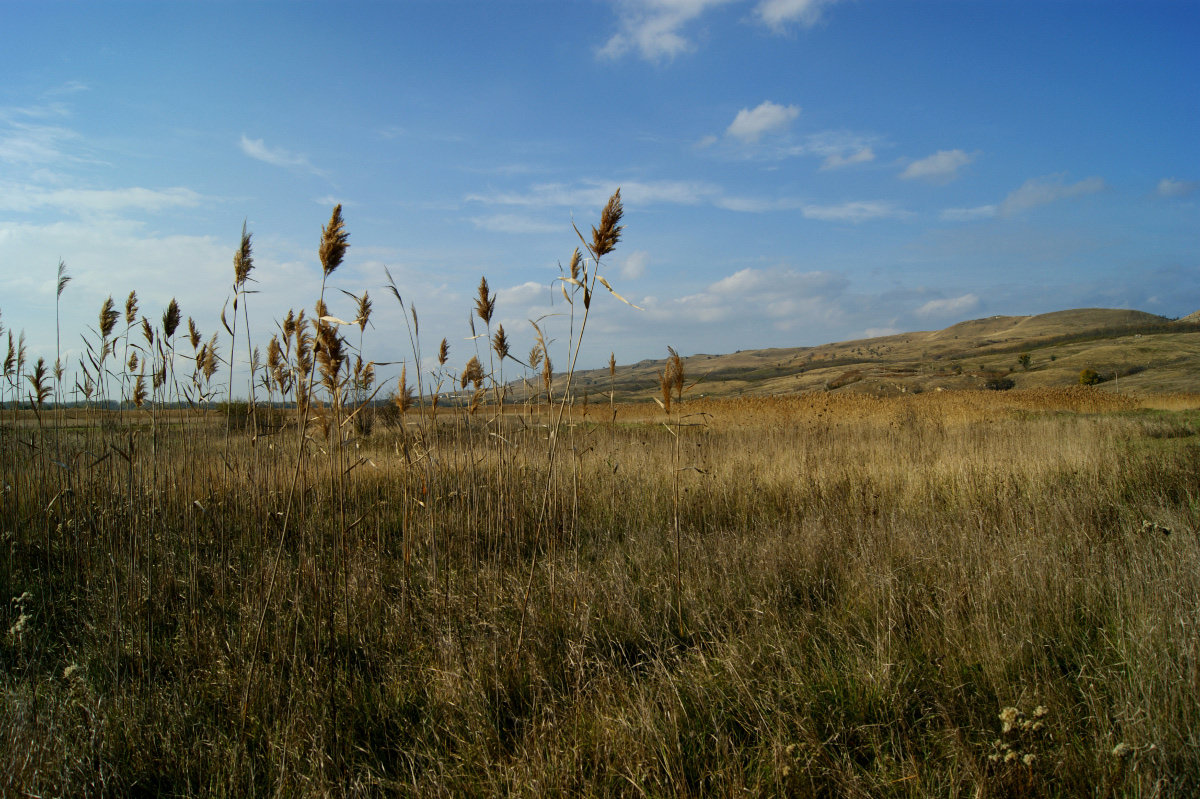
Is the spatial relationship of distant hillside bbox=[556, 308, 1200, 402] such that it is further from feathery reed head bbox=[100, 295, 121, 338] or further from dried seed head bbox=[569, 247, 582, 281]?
feathery reed head bbox=[100, 295, 121, 338]

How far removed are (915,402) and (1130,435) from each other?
268 inches

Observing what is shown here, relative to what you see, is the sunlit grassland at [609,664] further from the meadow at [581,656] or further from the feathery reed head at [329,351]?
the feathery reed head at [329,351]

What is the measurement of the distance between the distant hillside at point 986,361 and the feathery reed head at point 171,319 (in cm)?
283

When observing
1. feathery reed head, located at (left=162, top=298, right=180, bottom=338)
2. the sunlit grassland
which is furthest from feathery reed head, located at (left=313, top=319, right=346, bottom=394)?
feathery reed head, located at (left=162, top=298, right=180, bottom=338)

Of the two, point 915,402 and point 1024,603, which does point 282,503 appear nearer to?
point 1024,603

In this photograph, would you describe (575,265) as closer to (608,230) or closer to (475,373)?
(608,230)

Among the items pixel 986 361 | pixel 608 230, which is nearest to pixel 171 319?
pixel 608 230

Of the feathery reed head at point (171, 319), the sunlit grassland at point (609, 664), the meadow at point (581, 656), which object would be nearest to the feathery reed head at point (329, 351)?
the meadow at point (581, 656)

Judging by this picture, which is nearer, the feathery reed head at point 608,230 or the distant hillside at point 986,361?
the feathery reed head at point 608,230

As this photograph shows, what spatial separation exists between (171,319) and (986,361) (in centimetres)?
7010

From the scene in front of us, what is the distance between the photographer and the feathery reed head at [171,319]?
3.32 m

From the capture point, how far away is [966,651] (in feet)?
9.00

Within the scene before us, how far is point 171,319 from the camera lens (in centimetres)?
338

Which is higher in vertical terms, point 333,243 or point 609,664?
point 333,243
